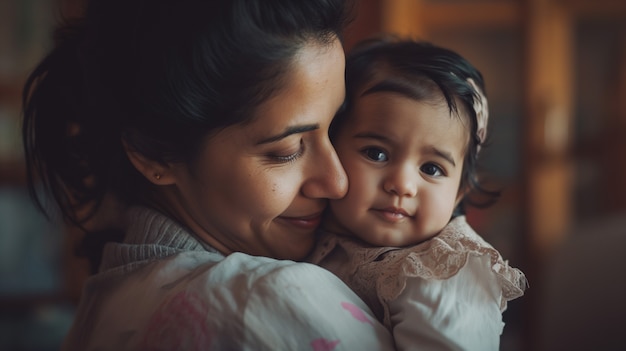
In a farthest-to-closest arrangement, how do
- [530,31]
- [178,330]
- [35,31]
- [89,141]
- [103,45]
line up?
[35,31], [530,31], [89,141], [103,45], [178,330]

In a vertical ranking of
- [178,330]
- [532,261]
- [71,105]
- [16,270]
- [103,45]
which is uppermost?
[103,45]

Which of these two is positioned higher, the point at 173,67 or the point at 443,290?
the point at 173,67

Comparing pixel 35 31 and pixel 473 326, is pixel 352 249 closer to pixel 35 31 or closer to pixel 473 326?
pixel 473 326

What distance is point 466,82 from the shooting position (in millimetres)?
1072

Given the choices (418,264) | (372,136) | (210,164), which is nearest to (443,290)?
(418,264)

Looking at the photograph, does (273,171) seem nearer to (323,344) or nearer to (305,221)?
(305,221)

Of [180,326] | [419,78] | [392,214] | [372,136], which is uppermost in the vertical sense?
[419,78]

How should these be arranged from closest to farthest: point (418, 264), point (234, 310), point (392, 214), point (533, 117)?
point (234, 310)
point (418, 264)
point (392, 214)
point (533, 117)

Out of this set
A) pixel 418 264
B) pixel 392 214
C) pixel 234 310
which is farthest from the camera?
pixel 392 214

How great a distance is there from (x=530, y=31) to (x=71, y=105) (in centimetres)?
206

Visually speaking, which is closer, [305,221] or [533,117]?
[305,221]

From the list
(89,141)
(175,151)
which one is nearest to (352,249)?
(175,151)

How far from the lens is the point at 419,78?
105 cm

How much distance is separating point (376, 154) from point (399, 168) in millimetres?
46
